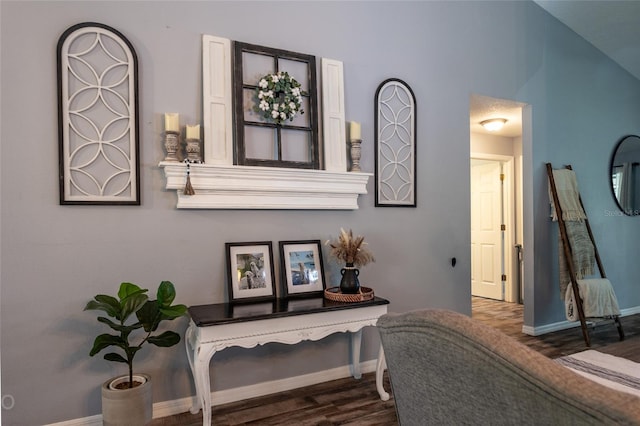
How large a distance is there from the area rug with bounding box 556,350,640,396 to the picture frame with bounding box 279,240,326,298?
1783 mm

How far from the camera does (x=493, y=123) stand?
4500 millimetres

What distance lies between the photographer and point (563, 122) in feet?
13.6

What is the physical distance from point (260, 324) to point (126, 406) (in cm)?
74

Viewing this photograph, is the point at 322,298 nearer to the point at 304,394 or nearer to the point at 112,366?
the point at 304,394

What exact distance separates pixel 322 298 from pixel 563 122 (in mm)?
Answer: 3296

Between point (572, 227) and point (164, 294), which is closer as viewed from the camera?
point (164, 294)

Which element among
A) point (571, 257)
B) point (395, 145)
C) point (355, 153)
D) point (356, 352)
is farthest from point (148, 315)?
point (571, 257)

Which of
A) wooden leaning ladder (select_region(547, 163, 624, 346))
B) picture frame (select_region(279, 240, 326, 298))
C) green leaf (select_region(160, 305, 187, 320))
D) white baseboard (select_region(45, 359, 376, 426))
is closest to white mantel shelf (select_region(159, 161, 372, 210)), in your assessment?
picture frame (select_region(279, 240, 326, 298))

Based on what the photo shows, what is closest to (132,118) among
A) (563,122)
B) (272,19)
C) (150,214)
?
(150,214)

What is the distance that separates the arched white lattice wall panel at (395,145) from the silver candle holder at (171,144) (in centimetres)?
148

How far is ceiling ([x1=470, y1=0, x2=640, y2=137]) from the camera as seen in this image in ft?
12.5

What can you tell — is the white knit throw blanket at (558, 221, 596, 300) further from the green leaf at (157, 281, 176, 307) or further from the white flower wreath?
the green leaf at (157, 281, 176, 307)

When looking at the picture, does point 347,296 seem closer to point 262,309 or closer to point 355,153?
point 262,309

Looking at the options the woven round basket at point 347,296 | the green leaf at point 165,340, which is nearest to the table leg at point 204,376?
the green leaf at point 165,340
